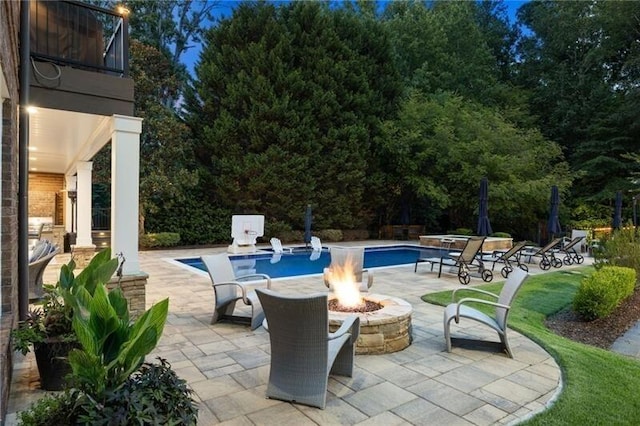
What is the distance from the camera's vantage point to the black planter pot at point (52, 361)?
10.8 feet

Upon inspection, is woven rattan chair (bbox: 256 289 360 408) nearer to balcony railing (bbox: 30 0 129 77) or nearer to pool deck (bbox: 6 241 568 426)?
pool deck (bbox: 6 241 568 426)

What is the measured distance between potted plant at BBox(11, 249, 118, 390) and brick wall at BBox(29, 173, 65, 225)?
529 inches

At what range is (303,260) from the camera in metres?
13.6

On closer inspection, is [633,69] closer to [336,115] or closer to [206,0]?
[336,115]

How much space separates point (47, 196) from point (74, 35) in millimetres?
11564

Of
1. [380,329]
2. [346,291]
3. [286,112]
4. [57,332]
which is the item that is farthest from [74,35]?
[286,112]

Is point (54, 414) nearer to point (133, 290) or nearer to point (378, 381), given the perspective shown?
point (378, 381)

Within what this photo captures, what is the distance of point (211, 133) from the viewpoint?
17422 mm

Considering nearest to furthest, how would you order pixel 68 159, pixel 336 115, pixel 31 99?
pixel 31 99 → pixel 68 159 → pixel 336 115

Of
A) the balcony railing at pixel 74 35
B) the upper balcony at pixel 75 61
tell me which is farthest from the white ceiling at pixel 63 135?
the balcony railing at pixel 74 35

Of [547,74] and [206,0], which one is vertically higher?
[206,0]

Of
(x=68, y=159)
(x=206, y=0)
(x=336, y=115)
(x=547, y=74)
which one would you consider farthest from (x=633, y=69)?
(x=68, y=159)

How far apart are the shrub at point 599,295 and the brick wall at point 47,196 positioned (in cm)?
1600

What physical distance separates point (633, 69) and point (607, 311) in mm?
22650
